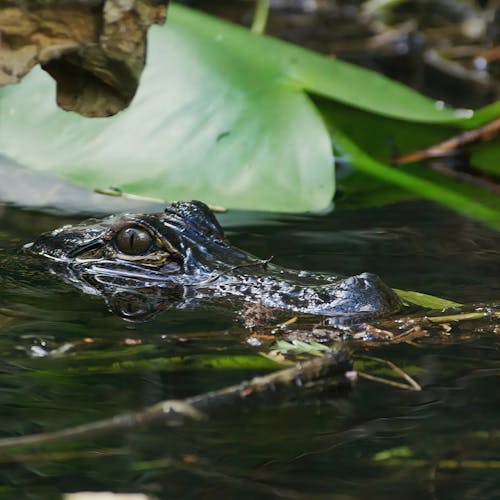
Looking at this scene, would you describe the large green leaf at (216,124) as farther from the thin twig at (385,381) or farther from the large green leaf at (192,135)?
the thin twig at (385,381)

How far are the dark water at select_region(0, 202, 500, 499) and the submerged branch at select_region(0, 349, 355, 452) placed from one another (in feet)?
0.09

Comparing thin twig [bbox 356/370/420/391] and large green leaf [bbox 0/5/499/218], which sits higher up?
large green leaf [bbox 0/5/499/218]

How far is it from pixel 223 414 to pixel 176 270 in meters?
1.08

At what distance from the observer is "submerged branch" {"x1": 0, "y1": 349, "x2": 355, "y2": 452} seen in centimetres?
235

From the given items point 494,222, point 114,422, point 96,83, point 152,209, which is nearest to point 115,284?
point 96,83

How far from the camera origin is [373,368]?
2863mm

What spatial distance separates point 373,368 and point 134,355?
1.90 ft

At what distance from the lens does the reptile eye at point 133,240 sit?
11.7 feet

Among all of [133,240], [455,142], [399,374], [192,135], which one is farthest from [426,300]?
[455,142]

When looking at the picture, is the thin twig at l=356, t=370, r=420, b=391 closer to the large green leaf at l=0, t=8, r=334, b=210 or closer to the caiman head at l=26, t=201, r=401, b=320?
the caiman head at l=26, t=201, r=401, b=320

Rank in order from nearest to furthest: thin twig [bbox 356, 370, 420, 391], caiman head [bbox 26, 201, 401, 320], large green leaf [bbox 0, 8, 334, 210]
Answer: thin twig [bbox 356, 370, 420, 391]
caiman head [bbox 26, 201, 401, 320]
large green leaf [bbox 0, 8, 334, 210]

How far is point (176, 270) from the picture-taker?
357 centimetres

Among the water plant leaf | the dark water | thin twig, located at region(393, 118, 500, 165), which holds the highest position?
thin twig, located at region(393, 118, 500, 165)

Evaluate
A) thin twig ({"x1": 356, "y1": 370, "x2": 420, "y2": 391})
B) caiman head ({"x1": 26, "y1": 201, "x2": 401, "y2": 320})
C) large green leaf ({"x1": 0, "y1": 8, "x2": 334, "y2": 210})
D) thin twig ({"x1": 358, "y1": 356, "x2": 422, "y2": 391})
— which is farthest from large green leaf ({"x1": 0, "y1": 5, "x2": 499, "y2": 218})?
thin twig ({"x1": 356, "y1": 370, "x2": 420, "y2": 391})
